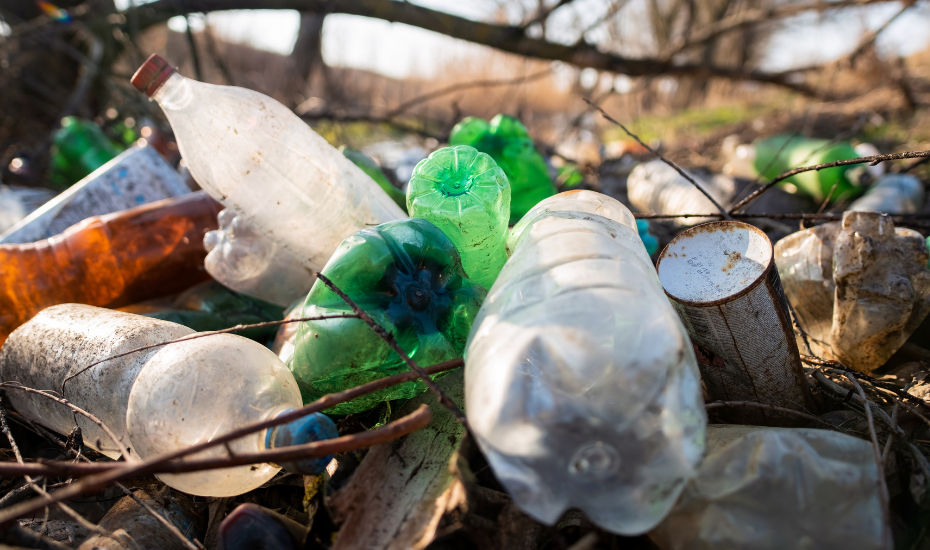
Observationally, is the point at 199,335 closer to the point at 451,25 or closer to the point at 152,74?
the point at 152,74

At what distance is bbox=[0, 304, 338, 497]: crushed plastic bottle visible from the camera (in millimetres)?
983

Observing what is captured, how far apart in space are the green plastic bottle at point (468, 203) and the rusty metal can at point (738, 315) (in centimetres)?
39

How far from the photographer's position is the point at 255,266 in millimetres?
1648

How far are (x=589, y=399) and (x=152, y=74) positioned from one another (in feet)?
4.42

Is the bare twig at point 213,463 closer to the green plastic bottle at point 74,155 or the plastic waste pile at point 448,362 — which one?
the plastic waste pile at point 448,362

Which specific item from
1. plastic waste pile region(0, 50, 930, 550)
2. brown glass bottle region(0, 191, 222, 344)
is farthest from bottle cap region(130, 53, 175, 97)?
brown glass bottle region(0, 191, 222, 344)

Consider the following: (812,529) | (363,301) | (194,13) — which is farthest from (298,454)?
(194,13)

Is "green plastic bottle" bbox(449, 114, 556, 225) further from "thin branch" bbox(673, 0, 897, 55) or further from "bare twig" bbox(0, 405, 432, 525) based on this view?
"thin branch" bbox(673, 0, 897, 55)

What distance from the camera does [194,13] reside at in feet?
13.5

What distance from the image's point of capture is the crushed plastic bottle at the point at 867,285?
1251 millimetres

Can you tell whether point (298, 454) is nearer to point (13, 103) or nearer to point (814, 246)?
point (814, 246)

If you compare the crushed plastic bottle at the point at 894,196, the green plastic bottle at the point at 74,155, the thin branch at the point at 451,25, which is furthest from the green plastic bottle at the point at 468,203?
the thin branch at the point at 451,25

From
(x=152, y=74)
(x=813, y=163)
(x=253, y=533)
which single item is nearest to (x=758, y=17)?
(x=813, y=163)

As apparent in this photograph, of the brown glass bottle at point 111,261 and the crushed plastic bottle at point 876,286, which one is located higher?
the brown glass bottle at point 111,261
